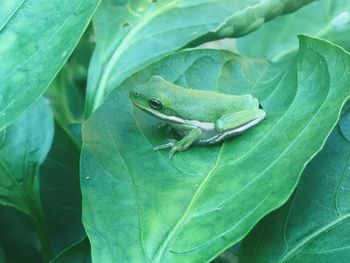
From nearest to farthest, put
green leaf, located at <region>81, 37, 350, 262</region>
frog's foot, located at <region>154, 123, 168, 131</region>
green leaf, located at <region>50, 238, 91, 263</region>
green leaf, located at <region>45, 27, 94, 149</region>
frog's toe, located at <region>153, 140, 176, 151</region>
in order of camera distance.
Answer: green leaf, located at <region>81, 37, 350, 262</region> → green leaf, located at <region>50, 238, 91, 263</region> → frog's toe, located at <region>153, 140, 176, 151</region> → frog's foot, located at <region>154, 123, 168, 131</region> → green leaf, located at <region>45, 27, 94, 149</region>

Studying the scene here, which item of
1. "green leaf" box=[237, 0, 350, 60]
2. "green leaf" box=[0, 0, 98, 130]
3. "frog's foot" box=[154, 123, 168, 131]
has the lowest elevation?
"green leaf" box=[237, 0, 350, 60]

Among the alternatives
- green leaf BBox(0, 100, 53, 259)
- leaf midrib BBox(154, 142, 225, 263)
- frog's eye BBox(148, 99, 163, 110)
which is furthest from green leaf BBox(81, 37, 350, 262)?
green leaf BBox(0, 100, 53, 259)

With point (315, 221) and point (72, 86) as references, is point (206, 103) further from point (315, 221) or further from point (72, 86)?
point (72, 86)

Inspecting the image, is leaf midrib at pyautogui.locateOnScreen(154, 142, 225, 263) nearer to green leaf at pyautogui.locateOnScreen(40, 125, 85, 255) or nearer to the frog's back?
the frog's back

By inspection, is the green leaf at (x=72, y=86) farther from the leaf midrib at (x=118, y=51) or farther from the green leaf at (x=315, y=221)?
the green leaf at (x=315, y=221)

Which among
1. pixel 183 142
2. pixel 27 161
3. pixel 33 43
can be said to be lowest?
pixel 183 142

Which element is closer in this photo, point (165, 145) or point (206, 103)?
point (165, 145)

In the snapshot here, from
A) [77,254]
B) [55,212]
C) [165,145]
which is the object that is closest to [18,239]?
[55,212]
